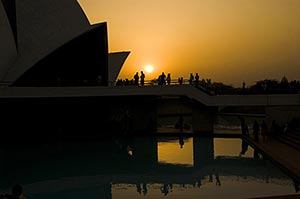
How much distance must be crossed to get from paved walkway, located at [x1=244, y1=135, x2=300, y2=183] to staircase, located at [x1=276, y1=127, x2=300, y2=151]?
182 millimetres

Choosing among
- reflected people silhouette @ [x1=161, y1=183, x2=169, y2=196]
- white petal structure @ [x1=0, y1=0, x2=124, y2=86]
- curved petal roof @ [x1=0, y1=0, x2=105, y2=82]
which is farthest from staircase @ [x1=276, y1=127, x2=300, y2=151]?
curved petal roof @ [x1=0, y1=0, x2=105, y2=82]

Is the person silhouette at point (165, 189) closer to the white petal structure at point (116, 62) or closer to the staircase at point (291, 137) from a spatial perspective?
the staircase at point (291, 137)

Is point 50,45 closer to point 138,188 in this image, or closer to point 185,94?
point 185,94

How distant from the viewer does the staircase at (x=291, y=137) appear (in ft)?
44.7

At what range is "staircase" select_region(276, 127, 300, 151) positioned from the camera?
13616mm

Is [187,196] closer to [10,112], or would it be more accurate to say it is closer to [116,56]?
[10,112]

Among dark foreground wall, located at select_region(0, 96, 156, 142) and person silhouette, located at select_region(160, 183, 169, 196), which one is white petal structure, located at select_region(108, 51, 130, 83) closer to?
dark foreground wall, located at select_region(0, 96, 156, 142)

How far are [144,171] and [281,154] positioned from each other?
442 cm

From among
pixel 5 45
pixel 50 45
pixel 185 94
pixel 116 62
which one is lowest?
pixel 185 94

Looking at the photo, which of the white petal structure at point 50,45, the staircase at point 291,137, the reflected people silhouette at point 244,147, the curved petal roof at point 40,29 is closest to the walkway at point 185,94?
the white petal structure at point 50,45

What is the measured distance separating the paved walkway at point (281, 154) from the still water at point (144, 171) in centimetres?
24

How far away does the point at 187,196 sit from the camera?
8.23 metres

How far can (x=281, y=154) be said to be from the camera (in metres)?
12.1

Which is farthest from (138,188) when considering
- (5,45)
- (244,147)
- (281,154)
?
(5,45)
